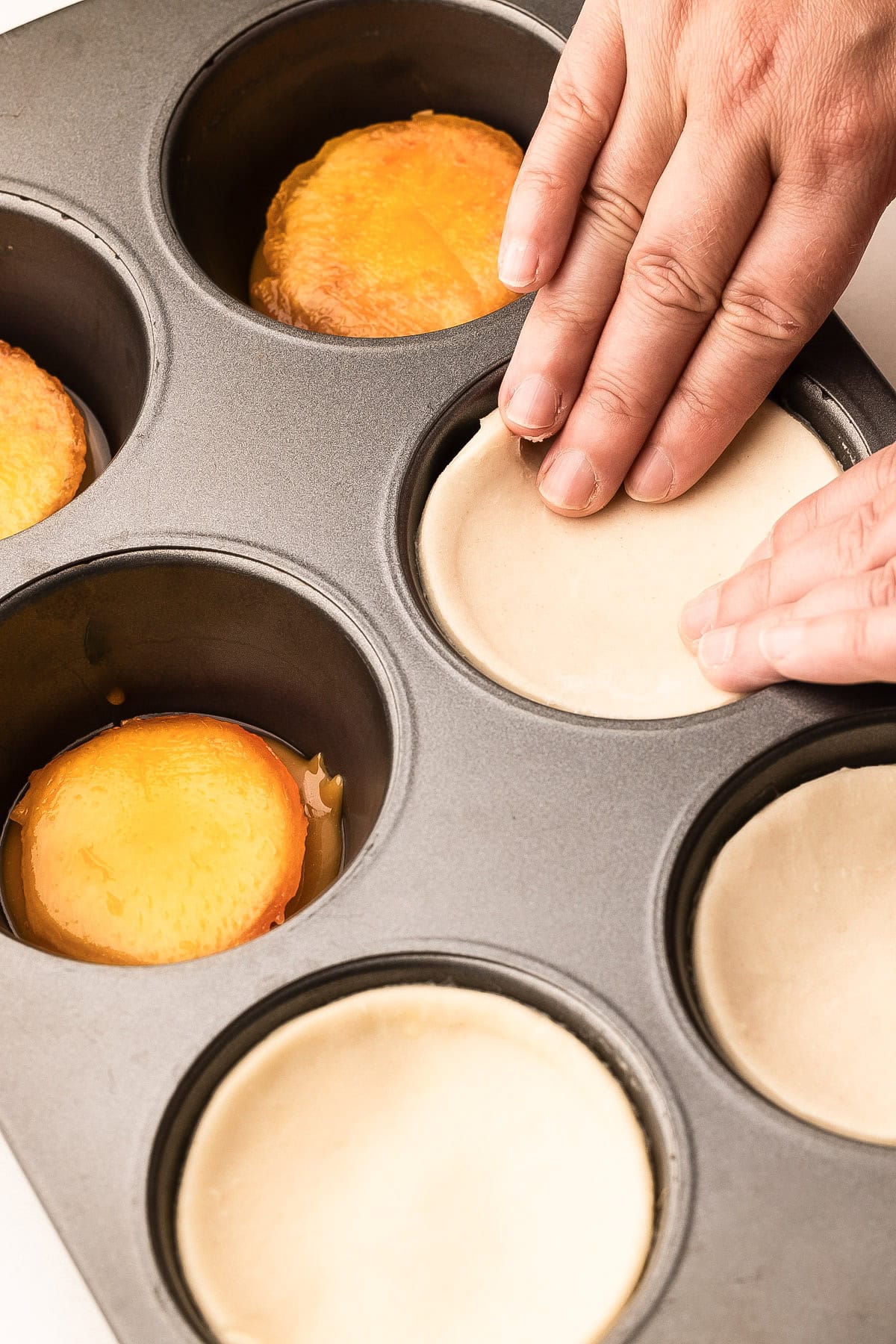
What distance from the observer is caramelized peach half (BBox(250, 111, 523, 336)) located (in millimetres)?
1917

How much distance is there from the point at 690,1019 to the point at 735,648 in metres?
0.46

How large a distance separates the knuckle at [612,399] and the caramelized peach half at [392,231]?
41 cm

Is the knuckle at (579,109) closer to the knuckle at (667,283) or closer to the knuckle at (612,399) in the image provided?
the knuckle at (667,283)

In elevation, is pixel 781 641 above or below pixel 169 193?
below

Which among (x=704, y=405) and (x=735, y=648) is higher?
(x=704, y=405)

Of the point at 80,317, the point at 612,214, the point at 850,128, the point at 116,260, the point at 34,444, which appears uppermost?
the point at 850,128

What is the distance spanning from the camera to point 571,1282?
1196 mm

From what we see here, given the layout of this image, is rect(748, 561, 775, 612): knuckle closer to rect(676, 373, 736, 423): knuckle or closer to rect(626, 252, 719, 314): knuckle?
rect(676, 373, 736, 423): knuckle

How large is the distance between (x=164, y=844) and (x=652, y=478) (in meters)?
0.83

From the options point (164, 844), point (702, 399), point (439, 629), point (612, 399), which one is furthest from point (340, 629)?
point (702, 399)

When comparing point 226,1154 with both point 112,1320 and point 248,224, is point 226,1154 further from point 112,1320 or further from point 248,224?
point 248,224

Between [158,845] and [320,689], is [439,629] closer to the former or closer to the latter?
[320,689]

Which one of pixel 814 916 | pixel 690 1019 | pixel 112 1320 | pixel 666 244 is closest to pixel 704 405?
pixel 666 244

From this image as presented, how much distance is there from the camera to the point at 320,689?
5.43 ft
